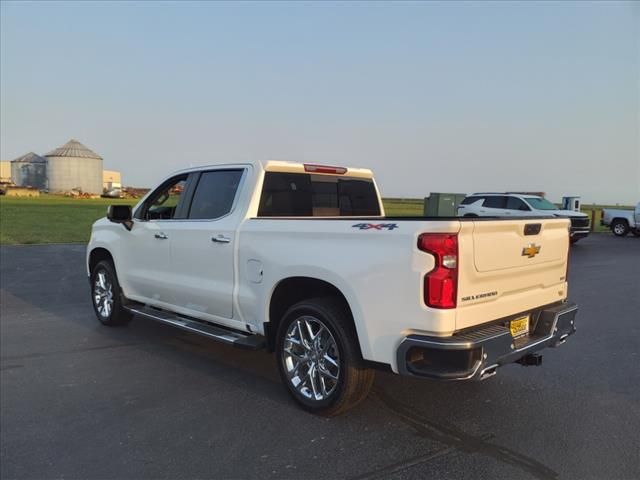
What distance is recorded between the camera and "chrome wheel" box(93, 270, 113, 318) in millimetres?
6526

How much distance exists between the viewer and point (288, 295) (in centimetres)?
435

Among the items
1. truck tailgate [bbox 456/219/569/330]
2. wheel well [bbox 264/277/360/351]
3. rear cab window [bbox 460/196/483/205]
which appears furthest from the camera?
rear cab window [bbox 460/196/483/205]

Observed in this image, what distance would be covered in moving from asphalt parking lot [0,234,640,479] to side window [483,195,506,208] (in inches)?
571

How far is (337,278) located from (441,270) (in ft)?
2.62

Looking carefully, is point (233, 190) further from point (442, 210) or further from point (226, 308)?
point (442, 210)

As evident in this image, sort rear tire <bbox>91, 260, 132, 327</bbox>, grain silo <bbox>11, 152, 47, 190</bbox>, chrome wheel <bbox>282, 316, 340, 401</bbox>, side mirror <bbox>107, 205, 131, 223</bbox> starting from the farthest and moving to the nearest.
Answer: grain silo <bbox>11, 152, 47, 190</bbox>, rear tire <bbox>91, 260, 132, 327</bbox>, side mirror <bbox>107, 205, 131, 223</bbox>, chrome wheel <bbox>282, 316, 340, 401</bbox>

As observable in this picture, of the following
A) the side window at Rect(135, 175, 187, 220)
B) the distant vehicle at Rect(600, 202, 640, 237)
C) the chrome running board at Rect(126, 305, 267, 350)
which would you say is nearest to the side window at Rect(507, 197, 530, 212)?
the distant vehicle at Rect(600, 202, 640, 237)

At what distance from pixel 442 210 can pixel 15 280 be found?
16.4 metres

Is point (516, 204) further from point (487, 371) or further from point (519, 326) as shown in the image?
point (487, 371)

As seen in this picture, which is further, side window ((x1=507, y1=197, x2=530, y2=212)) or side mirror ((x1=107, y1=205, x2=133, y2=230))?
side window ((x1=507, y1=197, x2=530, y2=212))

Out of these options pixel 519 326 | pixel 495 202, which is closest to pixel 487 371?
pixel 519 326

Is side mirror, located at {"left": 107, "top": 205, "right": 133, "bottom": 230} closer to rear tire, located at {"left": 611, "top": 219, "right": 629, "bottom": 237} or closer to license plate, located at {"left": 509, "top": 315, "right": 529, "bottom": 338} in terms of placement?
license plate, located at {"left": 509, "top": 315, "right": 529, "bottom": 338}

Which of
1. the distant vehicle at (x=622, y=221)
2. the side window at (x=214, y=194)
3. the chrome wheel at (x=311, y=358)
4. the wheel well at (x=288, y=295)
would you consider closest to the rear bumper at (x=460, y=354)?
the chrome wheel at (x=311, y=358)

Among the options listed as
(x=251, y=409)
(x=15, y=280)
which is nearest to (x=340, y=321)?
(x=251, y=409)
